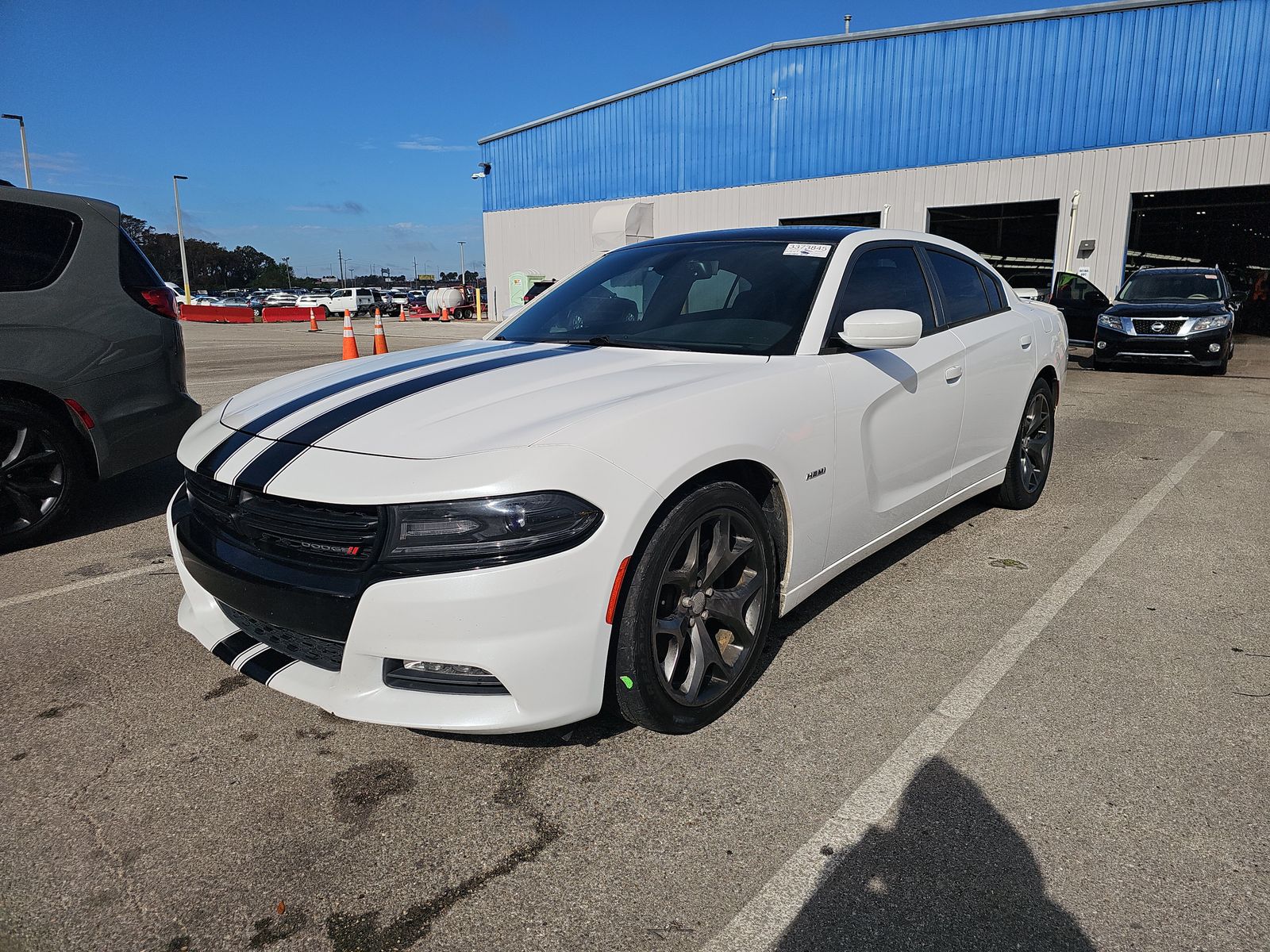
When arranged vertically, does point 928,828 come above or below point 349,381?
below

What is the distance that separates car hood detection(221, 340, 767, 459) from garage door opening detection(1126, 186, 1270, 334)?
63.7 feet

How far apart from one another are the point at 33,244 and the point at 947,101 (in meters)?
21.6

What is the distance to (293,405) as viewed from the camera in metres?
2.67

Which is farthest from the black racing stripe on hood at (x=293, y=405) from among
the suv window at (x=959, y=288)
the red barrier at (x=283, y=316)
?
the red barrier at (x=283, y=316)

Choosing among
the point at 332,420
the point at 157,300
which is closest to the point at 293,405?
the point at 332,420

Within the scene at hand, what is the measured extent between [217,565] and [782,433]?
1698 mm

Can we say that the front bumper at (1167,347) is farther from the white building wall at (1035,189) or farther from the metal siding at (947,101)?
the metal siding at (947,101)

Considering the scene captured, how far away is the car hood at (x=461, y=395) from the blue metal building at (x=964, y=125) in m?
20.6

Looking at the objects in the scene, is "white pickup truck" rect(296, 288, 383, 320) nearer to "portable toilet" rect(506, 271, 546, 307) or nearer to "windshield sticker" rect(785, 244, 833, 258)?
"portable toilet" rect(506, 271, 546, 307)

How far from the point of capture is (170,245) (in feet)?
349

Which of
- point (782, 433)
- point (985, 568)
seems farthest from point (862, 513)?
point (985, 568)

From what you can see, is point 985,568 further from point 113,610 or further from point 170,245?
point 170,245

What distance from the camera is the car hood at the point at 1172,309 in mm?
12180

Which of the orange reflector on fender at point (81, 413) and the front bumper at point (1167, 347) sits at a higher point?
the orange reflector on fender at point (81, 413)
